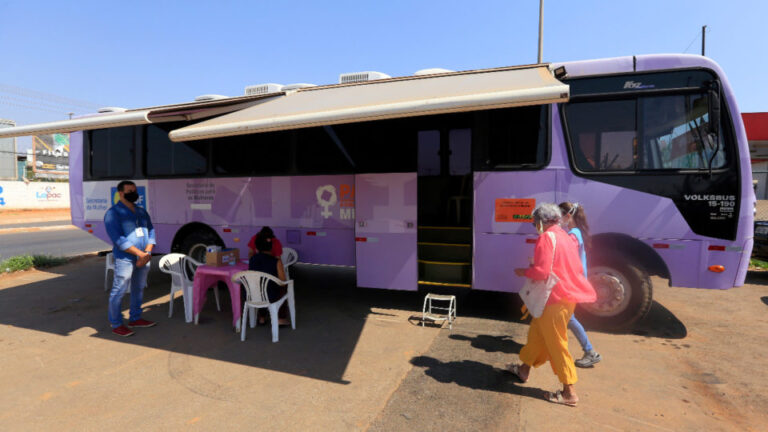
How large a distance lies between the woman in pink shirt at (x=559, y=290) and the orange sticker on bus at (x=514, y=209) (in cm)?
173

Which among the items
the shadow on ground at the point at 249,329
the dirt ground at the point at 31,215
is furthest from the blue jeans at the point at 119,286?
the dirt ground at the point at 31,215

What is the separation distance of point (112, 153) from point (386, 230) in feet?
18.4

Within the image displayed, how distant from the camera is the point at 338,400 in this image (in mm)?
3318

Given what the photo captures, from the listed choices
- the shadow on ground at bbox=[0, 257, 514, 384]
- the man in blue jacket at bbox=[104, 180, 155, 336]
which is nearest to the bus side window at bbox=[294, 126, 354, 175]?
the shadow on ground at bbox=[0, 257, 514, 384]

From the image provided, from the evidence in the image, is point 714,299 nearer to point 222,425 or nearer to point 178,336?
point 222,425

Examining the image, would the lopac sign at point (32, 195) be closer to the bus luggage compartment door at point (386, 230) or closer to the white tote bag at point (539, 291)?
the bus luggage compartment door at point (386, 230)

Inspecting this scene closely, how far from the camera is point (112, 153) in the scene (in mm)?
7426

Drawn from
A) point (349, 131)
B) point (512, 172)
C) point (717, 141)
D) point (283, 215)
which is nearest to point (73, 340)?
point (283, 215)

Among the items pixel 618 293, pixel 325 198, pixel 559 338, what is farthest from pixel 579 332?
pixel 325 198

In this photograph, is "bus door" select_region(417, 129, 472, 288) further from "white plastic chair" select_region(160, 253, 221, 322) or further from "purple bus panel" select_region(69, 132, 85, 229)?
"purple bus panel" select_region(69, 132, 85, 229)

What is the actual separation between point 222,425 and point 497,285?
356 cm

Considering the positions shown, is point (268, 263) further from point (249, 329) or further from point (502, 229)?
point (502, 229)

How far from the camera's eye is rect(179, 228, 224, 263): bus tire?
6926 millimetres

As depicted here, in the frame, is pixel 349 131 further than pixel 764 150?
No
